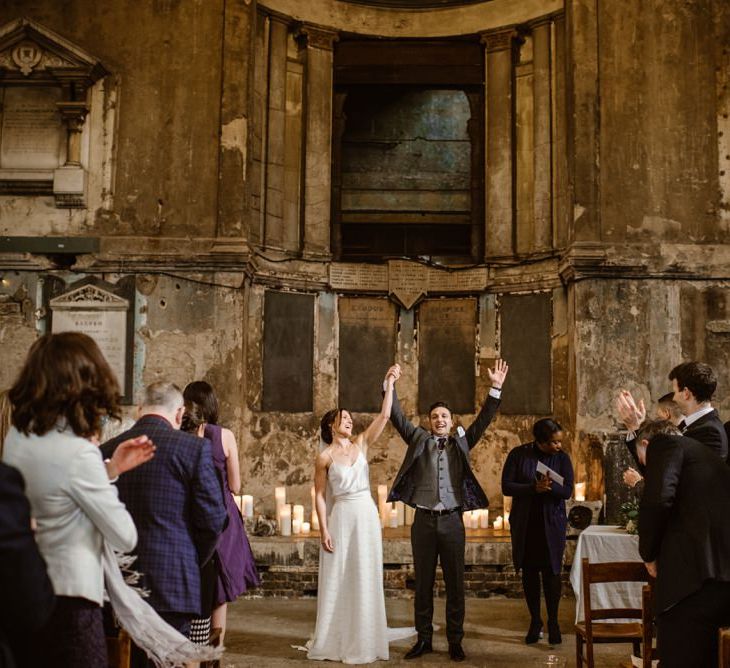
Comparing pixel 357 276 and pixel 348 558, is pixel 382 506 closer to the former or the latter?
pixel 357 276

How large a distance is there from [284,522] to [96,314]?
3.01 metres

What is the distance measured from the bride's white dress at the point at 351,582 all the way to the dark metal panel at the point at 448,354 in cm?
490

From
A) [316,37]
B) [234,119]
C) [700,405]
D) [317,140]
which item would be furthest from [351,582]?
[316,37]

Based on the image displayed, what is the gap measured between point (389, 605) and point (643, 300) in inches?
167

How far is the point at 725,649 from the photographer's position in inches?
121

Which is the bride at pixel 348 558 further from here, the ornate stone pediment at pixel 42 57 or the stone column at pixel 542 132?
the ornate stone pediment at pixel 42 57

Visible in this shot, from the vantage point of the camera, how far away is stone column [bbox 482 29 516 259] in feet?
35.1

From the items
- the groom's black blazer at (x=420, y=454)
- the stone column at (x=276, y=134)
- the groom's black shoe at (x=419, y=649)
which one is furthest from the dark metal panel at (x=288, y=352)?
the groom's black shoe at (x=419, y=649)

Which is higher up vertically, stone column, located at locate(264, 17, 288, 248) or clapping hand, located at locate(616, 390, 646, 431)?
stone column, located at locate(264, 17, 288, 248)

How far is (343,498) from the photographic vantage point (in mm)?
5602

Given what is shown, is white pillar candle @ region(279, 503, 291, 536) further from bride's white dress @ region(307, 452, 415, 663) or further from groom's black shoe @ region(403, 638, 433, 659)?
groom's black shoe @ region(403, 638, 433, 659)

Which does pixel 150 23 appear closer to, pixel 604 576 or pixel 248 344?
pixel 248 344

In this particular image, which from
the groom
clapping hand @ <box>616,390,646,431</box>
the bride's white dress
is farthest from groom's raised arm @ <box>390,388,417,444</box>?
clapping hand @ <box>616,390,646,431</box>

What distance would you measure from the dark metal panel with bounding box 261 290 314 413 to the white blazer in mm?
7399
